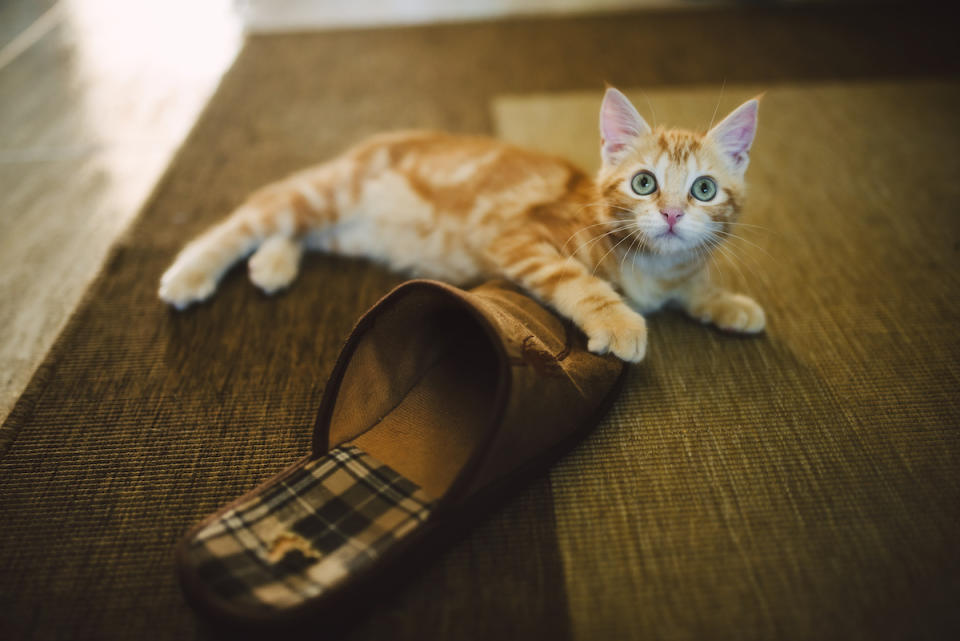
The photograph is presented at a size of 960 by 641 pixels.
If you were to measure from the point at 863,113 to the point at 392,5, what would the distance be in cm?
230

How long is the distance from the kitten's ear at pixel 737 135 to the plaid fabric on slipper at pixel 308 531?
2.78 ft

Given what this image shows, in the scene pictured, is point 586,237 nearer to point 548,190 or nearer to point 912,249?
point 548,190

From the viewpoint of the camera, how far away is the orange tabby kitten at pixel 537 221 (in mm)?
1128

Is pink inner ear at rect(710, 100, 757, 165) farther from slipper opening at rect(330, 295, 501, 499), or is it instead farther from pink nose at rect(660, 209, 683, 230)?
slipper opening at rect(330, 295, 501, 499)

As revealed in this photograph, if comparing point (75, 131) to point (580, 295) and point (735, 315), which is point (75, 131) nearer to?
point (580, 295)

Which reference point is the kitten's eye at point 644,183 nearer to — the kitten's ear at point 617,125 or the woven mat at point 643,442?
the kitten's ear at point 617,125

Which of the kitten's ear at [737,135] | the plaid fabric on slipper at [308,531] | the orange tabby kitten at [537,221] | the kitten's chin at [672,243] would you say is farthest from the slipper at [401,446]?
the kitten's ear at [737,135]

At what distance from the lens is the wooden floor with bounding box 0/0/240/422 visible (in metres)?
1.47

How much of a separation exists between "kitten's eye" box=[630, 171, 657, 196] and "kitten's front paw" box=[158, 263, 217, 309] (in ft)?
3.19

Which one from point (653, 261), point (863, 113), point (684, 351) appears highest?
point (653, 261)

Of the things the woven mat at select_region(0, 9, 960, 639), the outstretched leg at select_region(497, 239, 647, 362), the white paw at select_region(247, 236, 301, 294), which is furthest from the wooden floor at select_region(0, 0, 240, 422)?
the outstretched leg at select_region(497, 239, 647, 362)

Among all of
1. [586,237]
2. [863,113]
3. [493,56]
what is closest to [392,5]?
[493,56]

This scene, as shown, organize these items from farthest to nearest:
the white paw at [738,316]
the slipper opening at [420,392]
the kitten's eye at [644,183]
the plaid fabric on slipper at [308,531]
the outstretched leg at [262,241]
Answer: the outstretched leg at [262,241] → the white paw at [738,316] → the kitten's eye at [644,183] → the slipper opening at [420,392] → the plaid fabric on slipper at [308,531]

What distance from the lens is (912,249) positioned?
152 centimetres
